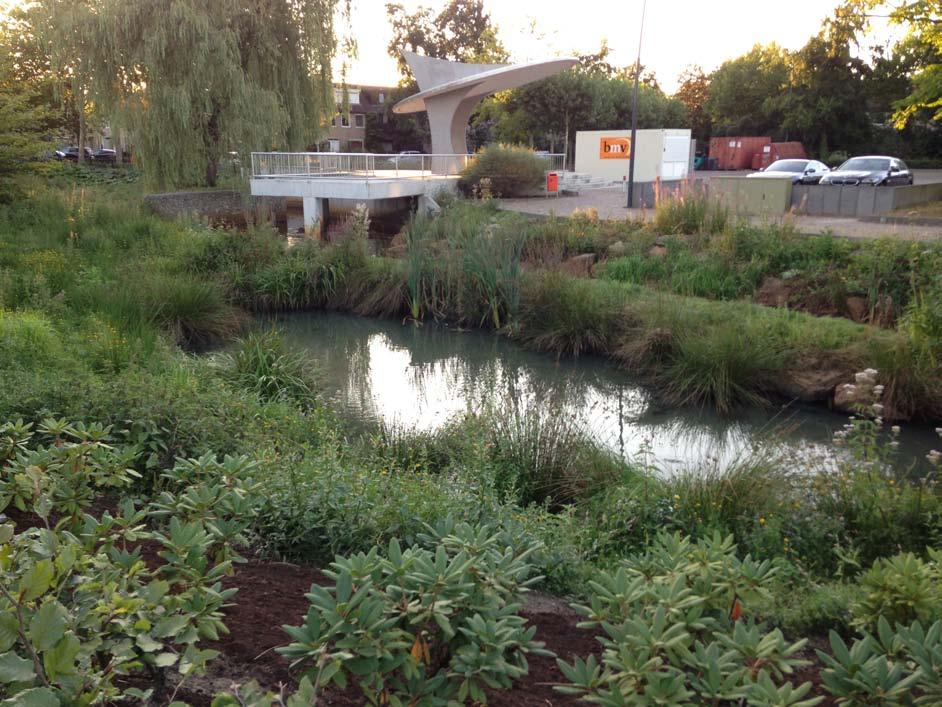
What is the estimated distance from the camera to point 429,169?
2650 cm

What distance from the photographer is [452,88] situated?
3016cm

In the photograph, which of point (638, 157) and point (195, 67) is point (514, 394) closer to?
point (195, 67)

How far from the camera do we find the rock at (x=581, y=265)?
1389cm

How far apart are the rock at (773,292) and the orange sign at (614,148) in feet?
65.0

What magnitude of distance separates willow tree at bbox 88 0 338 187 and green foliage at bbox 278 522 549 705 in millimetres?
21209

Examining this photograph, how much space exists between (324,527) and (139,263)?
34.4 ft

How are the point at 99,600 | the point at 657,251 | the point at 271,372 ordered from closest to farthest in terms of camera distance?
the point at 99,600, the point at 271,372, the point at 657,251

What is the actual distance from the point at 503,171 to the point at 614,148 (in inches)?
352

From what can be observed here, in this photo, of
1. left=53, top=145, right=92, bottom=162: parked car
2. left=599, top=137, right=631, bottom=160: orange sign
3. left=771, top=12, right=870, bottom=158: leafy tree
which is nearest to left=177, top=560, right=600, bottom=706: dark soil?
left=599, top=137, right=631, bottom=160: orange sign

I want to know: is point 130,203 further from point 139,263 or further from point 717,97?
point 717,97

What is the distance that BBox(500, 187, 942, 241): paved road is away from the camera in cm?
1389

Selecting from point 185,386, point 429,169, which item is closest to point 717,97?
point 429,169

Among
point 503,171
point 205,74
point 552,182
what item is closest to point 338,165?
point 205,74

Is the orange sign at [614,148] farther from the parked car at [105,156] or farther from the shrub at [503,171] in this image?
the parked car at [105,156]
